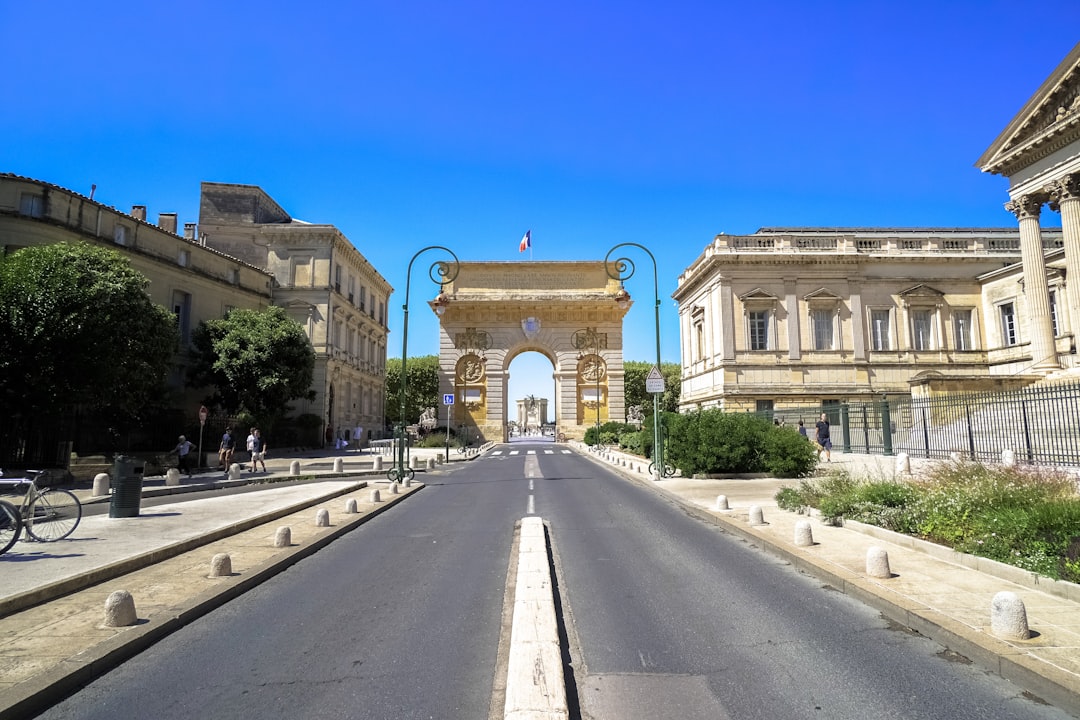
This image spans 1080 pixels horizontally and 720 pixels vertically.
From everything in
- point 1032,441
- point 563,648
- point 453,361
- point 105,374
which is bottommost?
point 563,648

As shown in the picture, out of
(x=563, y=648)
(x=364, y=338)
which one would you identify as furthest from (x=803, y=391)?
(x=563, y=648)

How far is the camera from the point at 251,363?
3111 centimetres

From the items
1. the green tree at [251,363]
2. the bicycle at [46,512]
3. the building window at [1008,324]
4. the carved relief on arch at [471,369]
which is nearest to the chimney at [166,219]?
the green tree at [251,363]

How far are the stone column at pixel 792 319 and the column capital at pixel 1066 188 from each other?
15912mm

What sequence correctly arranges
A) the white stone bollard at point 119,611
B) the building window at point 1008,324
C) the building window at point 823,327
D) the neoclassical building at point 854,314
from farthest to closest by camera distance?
1. the building window at point 823,327
2. the neoclassical building at point 854,314
3. the building window at point 1008,324
4. the white stone bollard at point 119,611

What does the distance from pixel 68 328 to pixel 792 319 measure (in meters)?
36.1

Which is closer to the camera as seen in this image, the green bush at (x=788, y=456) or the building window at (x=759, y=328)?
the green bush at (x=788, y=456)

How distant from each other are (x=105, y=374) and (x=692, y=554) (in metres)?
19.5

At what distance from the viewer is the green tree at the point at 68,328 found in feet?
60.4

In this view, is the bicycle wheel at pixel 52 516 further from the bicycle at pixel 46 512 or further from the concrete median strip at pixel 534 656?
the concrete median strip at pixel 534 656

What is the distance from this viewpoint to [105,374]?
19.8 meters

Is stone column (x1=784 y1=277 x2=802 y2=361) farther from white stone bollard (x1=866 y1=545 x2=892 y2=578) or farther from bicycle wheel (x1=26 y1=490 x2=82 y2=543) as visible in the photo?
bicycle wheel (x1=26 y1=490 x2=82 y2=543)

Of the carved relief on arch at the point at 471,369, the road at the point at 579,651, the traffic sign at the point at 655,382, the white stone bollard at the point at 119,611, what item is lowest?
the road at the point at 579,651

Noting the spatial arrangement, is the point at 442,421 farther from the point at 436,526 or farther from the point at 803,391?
the point at 436,526
